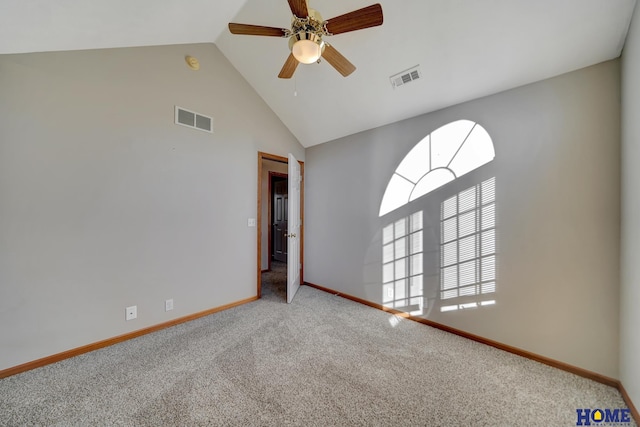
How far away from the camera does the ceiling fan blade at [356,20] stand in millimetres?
1393

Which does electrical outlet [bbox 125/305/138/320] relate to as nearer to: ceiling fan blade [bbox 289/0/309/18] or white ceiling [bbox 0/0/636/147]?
white ceiling [bbox 0/0/636/147]

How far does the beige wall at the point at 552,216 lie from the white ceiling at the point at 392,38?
0.23m

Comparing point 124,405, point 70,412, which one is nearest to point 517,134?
point 124,405

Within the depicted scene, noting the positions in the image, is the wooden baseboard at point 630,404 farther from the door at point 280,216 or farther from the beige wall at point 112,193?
the door at point 280,216

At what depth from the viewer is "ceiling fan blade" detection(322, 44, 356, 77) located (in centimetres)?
173

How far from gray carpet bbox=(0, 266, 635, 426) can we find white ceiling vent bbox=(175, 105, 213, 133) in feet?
7.69

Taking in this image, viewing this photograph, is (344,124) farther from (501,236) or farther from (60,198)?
(60,198)

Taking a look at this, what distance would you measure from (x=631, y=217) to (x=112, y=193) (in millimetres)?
4069

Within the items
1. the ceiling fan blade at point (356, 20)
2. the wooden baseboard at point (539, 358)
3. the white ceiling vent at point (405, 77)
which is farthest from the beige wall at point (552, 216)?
the ceiling fan blade at point (356, 20)

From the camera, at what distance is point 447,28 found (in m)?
1.82

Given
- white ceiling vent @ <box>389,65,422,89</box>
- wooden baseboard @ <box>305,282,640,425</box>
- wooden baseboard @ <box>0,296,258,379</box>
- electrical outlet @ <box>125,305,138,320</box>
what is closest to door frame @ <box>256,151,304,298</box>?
wooden baseboard @ <box>0,296,258,379</box>

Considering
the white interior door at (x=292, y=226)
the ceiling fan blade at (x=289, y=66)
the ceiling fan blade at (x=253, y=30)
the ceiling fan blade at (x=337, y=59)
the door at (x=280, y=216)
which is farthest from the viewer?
the door at (x=280, y=216)

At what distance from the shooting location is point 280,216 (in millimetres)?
5910
